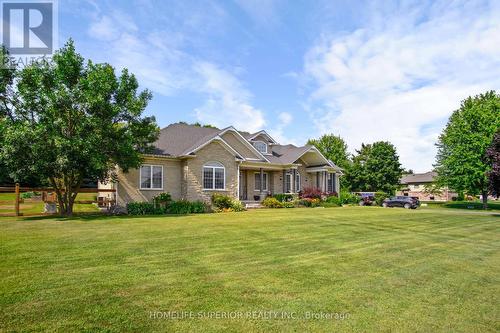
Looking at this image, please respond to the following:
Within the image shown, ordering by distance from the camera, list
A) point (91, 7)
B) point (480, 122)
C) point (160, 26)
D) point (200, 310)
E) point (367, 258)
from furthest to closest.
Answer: point (480, 122)
point (160, 26)
point (91, 7)
point (367, 258)
point (200, 310)

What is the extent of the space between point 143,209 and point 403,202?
89.4 feet

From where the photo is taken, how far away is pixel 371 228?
13914 millimetres

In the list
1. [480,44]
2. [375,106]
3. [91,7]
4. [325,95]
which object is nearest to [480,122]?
[375,106]

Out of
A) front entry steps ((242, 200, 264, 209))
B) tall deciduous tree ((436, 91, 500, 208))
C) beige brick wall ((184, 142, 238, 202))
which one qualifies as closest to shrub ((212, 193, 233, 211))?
beige brick wall ((184, 142, 238, 202))

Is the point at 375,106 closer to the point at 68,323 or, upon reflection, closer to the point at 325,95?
the point at 325,95

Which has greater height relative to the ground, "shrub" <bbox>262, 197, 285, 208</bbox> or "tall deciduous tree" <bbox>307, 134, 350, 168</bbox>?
"tall deciduous tree" <bbox>307, 134, 350, 168</bbox>

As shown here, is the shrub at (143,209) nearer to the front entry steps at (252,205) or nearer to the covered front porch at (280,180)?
the front entry steps at (252,205)

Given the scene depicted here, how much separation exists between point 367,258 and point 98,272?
6.37 metres

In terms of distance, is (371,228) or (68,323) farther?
(371,228)

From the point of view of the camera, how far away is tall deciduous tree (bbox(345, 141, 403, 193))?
171 ft

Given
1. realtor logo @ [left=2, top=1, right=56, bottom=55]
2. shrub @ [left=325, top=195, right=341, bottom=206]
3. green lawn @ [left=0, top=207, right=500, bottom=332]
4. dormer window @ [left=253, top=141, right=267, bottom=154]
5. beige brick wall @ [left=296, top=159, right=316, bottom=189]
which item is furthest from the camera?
beige brick wall @ [left=296, top=159, right=316, bottom=189]

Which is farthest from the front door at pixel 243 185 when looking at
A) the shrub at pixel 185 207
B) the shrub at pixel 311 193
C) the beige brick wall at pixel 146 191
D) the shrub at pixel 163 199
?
the shrub at pixel 163 199

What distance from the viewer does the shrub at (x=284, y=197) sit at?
1164 inches

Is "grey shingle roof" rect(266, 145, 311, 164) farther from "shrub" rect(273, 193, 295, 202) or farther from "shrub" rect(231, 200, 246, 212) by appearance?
"shrub" rect(231, 200, 246, 212)
